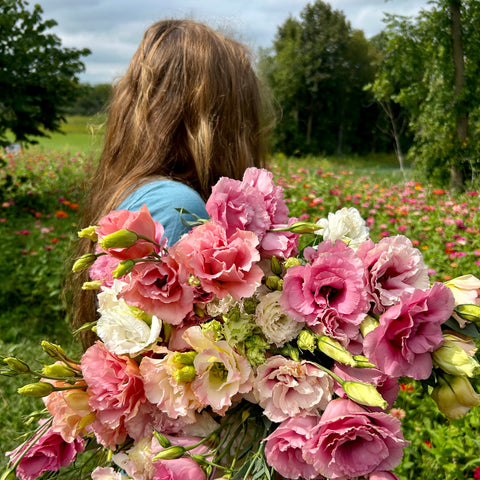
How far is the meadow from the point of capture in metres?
1.98

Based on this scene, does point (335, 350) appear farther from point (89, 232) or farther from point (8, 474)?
point (8, 474)

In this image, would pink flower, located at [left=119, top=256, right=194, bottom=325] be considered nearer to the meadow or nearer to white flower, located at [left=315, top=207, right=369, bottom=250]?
white flower, located at [left=315, top=207, right=369, bottom=250]

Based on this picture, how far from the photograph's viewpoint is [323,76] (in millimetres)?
26531

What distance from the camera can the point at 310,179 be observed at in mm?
6191

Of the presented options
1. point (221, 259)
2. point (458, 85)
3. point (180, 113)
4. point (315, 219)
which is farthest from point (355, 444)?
point (458, 85)

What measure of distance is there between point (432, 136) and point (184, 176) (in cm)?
833

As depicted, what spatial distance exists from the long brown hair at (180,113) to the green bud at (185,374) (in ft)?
2.52

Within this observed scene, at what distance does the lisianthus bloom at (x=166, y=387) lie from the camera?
26.8 inches

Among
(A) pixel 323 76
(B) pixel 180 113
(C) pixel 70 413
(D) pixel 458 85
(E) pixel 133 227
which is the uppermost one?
(A) pixel 323 76

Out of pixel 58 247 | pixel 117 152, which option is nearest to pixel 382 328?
pixel 117 152

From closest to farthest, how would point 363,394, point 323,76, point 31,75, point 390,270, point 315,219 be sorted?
point 363,394 < point 390,270 < point 315,219 < point 31,75 < point 323,76

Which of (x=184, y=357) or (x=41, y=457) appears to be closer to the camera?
(x=184, y=357)

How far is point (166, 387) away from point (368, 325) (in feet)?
1.00

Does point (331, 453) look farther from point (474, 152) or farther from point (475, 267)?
point (474, 152)
